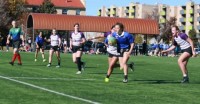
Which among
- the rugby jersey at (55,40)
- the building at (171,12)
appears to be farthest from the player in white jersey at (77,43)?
the building at (171,12)

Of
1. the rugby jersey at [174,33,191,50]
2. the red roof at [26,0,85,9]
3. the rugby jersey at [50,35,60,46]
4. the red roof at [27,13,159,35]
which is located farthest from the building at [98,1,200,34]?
the rugby jersey at [174,33,191,50]

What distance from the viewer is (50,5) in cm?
12369

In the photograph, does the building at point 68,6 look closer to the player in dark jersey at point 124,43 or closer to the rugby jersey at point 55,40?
the rugby jersey at point 55,40

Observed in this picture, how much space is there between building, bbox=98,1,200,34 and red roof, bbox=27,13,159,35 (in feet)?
218

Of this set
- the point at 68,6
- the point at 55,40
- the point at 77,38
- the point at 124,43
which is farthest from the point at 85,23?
the point at 68,6

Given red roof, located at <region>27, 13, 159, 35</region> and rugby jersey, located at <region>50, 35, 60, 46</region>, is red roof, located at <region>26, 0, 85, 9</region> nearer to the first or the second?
red roof, located at <region>27, 13, 159, 35</region>

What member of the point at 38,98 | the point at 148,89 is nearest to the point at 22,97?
the point at 38,98

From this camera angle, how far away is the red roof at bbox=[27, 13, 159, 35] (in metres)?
66.6

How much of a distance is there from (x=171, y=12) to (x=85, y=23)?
101067mm

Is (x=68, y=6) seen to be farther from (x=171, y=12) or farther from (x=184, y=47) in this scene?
(x=184, y=47)

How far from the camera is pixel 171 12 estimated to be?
167250 millimetres

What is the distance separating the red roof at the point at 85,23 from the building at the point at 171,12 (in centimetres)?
6658

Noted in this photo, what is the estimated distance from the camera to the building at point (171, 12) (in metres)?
153

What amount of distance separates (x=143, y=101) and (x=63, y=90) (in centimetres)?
258
